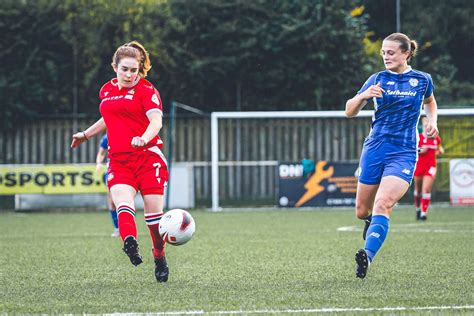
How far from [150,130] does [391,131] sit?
202 centimetres

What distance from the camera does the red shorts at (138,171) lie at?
8.34 m

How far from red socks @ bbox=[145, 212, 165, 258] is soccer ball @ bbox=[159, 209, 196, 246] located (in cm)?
13

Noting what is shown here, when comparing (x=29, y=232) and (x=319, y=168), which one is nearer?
(x=29, y=232)

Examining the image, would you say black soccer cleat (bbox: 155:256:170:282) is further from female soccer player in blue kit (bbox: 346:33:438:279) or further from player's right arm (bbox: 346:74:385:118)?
player's right arm (bbox: 346:74:385:118)

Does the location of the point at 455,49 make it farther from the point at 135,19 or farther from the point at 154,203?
the point at 154,203

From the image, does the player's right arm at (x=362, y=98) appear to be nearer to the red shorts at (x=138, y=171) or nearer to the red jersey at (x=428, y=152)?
the red shorts at (x=138, y=171)

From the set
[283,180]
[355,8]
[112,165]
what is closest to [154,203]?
[112,165]

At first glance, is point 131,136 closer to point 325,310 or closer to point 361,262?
point 361,262

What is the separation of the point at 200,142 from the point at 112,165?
1910 cm

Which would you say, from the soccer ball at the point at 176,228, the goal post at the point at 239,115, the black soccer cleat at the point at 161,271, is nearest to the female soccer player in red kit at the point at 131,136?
the soccer ball at the point at 176,228

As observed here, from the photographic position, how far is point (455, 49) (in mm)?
34844

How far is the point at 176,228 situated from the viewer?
824 cm

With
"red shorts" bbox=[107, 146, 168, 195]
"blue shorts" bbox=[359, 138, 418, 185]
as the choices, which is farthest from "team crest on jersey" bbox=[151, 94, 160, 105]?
"blue shorts" bbox=[359, 138, 418, 185]

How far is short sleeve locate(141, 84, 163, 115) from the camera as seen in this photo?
27.2 feet
